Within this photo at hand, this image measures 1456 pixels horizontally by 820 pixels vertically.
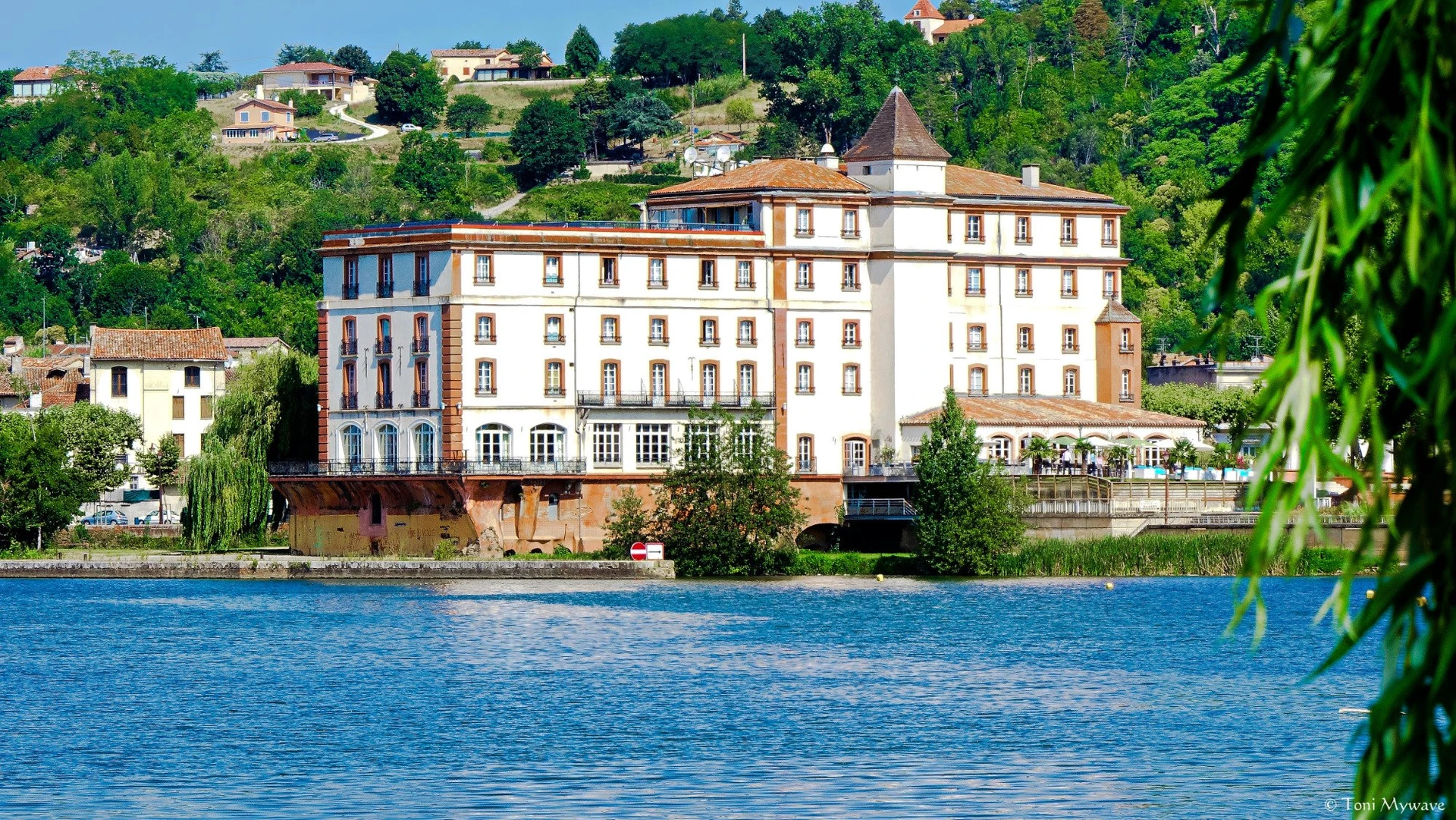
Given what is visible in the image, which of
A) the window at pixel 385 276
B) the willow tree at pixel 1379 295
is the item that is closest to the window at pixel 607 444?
the window at pixel 385 276

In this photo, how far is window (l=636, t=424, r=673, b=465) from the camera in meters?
95.7

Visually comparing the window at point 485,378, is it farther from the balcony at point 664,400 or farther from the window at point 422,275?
the window at point 422,275

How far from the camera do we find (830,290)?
9862 centimetres

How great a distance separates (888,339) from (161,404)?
45691 millimetres

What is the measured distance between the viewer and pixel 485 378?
9419cm

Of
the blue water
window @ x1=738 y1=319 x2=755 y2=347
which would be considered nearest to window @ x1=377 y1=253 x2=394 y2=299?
window @ x1=738 y1=319 x2=755 y2=347

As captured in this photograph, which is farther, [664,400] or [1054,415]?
[1054,415]

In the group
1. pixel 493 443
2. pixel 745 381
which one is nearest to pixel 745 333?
pixel 745 381

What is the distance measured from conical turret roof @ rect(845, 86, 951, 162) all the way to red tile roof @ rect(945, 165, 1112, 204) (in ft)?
9.42

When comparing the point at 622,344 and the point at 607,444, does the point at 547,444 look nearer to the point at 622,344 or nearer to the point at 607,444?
the point at 607,444

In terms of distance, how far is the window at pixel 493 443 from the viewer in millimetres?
94031

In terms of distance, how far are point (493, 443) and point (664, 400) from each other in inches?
268

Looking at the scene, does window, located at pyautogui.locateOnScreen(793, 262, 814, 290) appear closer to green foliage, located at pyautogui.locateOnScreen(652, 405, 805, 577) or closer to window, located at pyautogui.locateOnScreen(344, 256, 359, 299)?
green foliage, located at pyautogui.locateOnScreen(652, 405, 805, 577)

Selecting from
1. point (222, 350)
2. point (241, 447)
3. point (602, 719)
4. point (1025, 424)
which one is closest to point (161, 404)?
point (222, 350)
